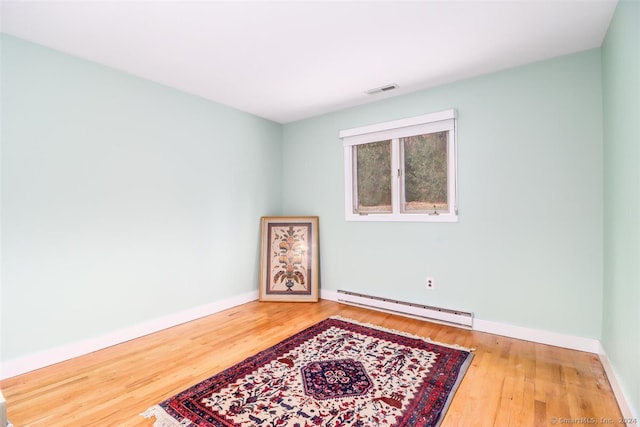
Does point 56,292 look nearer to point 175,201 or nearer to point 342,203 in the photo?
point 175,201

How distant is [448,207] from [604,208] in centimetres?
118

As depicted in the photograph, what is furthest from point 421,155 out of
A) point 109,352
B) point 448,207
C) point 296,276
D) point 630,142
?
point 109,352

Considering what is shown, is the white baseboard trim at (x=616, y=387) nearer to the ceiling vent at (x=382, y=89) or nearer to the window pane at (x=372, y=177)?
the window pane at (x=372, y=177)

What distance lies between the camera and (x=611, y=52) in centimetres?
208

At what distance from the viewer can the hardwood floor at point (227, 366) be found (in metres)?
1.75

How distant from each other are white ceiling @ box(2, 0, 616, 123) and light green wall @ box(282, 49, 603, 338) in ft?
0.86

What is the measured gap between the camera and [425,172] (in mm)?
3336

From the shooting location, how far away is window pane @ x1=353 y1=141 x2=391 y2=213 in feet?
11.8

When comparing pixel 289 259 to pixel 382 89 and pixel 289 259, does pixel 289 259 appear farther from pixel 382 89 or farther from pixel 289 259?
pixel 382 89

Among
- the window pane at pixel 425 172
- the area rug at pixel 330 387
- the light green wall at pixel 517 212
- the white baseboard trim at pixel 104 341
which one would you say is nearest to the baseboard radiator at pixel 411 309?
the light green wall at pixel 517 212

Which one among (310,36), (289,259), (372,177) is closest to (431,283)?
(372,177)

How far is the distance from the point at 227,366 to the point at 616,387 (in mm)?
2546

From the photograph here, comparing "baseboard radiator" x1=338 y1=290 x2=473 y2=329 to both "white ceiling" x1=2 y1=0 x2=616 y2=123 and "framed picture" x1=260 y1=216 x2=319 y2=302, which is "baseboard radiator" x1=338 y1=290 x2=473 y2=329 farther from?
"white ceiling" x1=2 y1=0 x2=616 y2=123

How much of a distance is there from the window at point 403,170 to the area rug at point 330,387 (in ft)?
4.57
